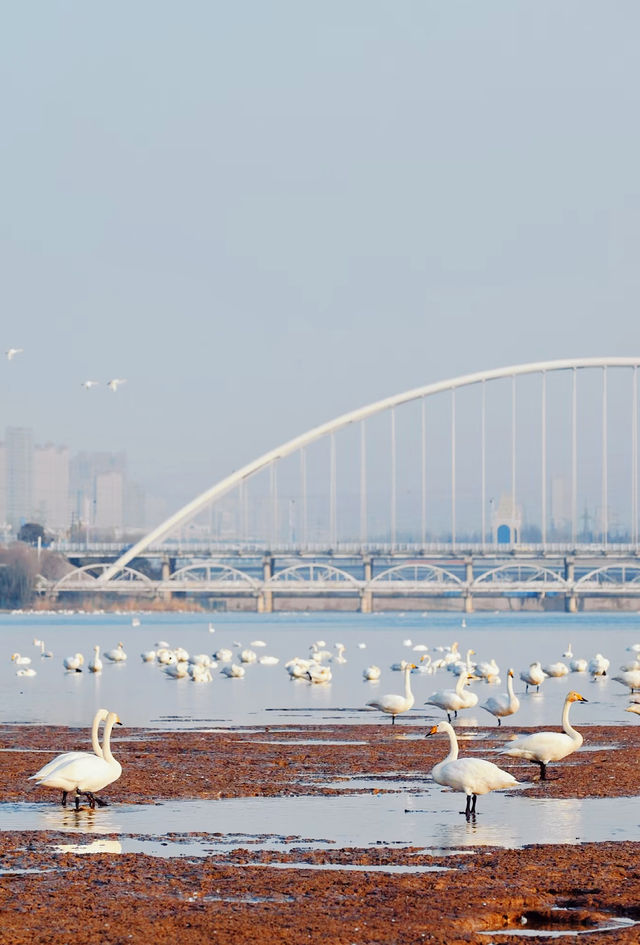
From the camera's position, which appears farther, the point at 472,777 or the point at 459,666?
the point at 459,666

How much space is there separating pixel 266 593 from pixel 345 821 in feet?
435

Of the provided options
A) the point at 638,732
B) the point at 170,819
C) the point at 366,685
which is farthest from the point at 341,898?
the point at 366,685

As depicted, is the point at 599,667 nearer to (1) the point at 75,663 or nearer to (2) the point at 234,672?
(2) the point at 234,672

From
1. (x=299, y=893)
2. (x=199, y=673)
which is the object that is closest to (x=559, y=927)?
(x=299, y=893)

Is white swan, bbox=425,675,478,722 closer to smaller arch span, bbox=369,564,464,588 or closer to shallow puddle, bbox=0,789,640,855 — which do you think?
shallow puddle, bbox=0,789,640,855

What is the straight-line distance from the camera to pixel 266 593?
14675 cm

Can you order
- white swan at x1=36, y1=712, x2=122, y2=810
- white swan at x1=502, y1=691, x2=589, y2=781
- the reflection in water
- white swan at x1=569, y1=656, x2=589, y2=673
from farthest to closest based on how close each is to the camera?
white swan at x1=569, y1=656, x2=589, y2=673 < white swan at x1=502, y1=691, x2=589, y2=781 < white swan at x1=36, y1=712, x2=122, y2=810 < the reflection in water

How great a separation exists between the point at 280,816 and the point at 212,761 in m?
4.88

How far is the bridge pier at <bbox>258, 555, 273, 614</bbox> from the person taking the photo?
145125 millimetres

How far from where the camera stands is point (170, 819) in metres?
14.7

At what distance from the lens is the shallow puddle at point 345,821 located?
1345 centimetres

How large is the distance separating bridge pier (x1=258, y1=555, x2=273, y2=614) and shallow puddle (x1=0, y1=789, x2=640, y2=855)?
12753 cm

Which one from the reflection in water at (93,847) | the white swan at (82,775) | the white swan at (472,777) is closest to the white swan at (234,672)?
the white swan at (82,775)

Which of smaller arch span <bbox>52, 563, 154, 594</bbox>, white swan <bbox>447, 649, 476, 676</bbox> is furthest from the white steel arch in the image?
white swan <bbox>447, 649, 476, 676</bbox>
